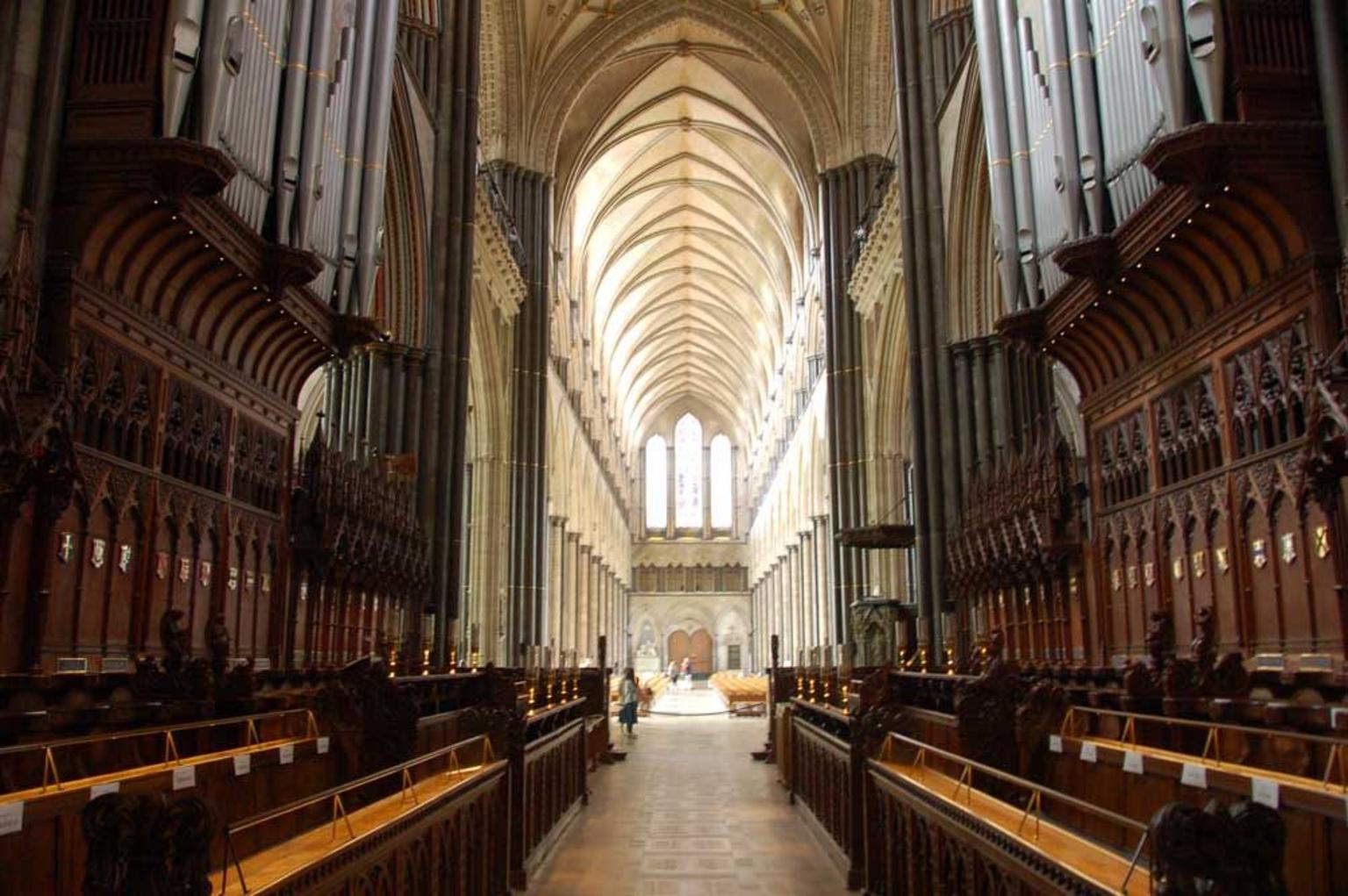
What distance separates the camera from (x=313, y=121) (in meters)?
10.3

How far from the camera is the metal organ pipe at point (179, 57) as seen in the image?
795cm

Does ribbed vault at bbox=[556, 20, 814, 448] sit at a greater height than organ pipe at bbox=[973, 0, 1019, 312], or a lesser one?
greater

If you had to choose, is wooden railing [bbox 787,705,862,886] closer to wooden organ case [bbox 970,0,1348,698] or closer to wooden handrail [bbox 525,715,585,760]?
wooden organ case [bbox 970,0,1348,698]

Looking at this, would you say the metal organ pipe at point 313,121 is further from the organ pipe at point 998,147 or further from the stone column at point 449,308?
the organ pipe at point 998,147

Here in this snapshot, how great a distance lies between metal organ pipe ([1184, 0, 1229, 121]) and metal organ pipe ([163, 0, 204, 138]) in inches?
288

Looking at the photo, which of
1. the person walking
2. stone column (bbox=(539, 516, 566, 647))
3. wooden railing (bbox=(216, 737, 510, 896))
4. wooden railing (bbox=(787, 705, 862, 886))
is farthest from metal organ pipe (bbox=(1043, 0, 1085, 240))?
stone column (bbox=(539, 516, 566, 647))

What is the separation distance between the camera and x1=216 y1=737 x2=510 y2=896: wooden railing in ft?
12.2

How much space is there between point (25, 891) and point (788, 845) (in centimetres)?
684

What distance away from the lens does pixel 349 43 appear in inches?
465

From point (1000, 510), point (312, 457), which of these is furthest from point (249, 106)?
point (1000, 510)

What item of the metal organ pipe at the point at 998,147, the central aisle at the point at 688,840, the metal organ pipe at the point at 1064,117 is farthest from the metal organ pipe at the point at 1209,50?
the central aisle at the point at 688,840

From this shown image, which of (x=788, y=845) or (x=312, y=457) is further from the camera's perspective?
(x=312, y=457)

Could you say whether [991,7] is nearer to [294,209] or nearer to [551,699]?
[294,209]

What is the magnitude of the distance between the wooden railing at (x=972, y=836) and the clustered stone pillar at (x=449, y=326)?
30.0 feet
